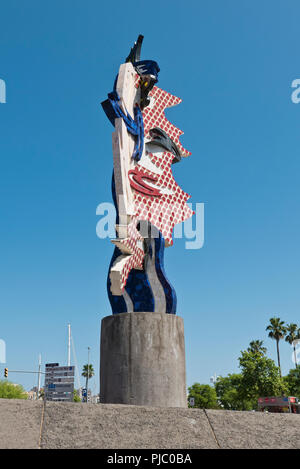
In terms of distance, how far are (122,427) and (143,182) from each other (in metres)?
7.20

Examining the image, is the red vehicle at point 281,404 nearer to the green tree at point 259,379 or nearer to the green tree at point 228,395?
the green tree at point 259,379

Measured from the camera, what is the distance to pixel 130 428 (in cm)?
485

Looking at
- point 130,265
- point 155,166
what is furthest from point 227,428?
point 155,166

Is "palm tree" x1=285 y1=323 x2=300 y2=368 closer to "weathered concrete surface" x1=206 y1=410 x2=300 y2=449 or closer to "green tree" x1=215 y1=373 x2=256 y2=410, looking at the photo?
"green tree" x1=215 y1=373 x2=256 y2=410

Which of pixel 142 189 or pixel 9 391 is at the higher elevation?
pixel 142 189

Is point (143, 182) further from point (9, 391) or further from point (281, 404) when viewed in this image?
point (9, 391)

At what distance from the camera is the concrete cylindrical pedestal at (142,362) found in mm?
8492

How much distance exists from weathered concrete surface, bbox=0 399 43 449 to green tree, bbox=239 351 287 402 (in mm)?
35003

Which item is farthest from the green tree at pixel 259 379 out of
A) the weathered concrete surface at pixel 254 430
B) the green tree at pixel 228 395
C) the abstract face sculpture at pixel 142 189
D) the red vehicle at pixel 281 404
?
the weathered concrete surface at pixel 254 430

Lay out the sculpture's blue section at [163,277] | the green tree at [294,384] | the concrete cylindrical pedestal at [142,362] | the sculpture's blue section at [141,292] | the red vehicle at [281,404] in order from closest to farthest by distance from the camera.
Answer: the concrete cylindrical pedestal at [142,362]
the sculpture's blue section at [141,292]
the sculpture's blue section at [163,277]
the red vehicle at [281,404]
the green tree at [294,384]

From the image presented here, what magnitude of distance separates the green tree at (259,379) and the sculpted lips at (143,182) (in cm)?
2986

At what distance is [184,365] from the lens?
9266 millimetres

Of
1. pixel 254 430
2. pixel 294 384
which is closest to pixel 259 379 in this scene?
pixel 294 384
